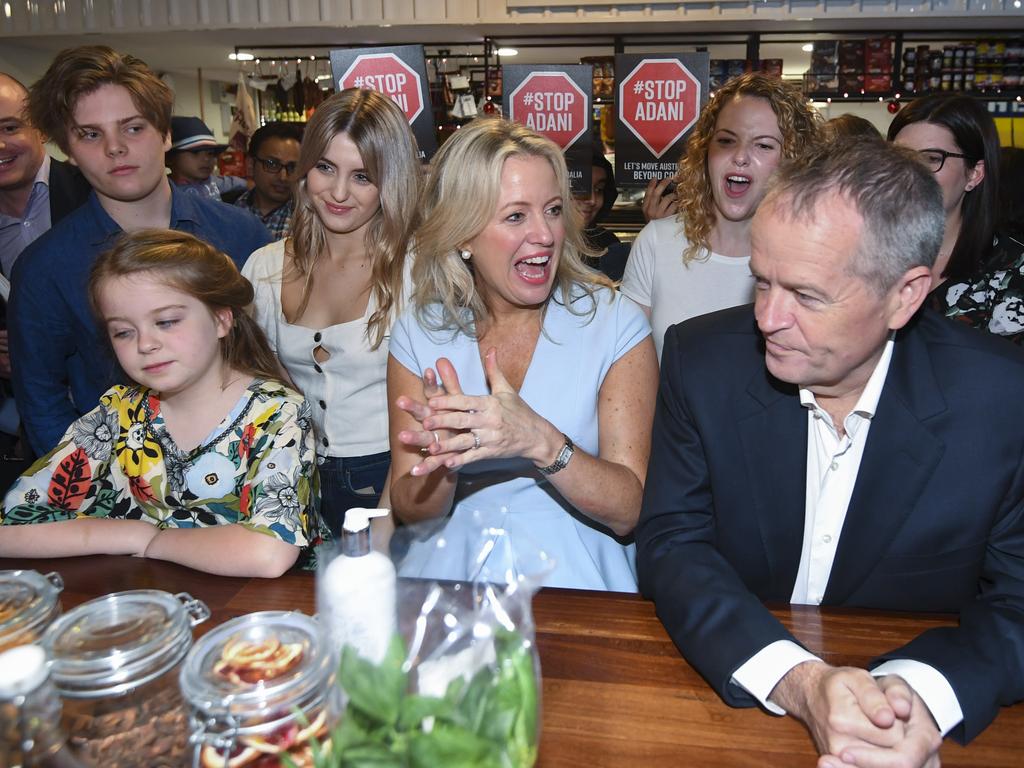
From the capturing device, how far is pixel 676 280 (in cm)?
271

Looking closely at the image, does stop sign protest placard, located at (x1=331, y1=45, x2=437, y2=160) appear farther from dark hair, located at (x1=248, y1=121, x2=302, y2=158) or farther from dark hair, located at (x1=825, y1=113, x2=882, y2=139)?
dark hair, located at (x1=248, y1=121, x2=302, y2=158)

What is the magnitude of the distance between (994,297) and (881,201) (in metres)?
1.52

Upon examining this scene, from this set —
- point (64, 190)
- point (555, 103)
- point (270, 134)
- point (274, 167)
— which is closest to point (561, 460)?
point (555, 103)

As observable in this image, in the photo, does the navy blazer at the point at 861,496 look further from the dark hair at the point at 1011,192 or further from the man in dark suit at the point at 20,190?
the man in dark suit at the point at 20,190

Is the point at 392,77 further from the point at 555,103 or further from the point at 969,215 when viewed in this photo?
the point at 969,215

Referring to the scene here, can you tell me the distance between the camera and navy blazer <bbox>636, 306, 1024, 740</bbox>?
4.11 feet

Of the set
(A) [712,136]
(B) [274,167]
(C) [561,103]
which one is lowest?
(A) [712,136]

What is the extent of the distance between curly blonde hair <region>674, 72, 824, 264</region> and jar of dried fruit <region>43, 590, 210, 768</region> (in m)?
2.16

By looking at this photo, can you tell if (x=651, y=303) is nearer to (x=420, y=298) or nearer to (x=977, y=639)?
(x=420, y=298)

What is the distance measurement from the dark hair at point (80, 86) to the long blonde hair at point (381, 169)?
0.50 metres

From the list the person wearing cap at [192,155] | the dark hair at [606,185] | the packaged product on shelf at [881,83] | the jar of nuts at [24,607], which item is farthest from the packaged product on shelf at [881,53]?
the jar of nuts at [24,607]

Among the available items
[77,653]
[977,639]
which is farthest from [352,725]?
[977,639]

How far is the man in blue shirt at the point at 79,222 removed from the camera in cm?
231

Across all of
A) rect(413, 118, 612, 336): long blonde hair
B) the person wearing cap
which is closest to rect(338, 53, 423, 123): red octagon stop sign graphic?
rect(413, 118, 612, 336): long blonde hair
